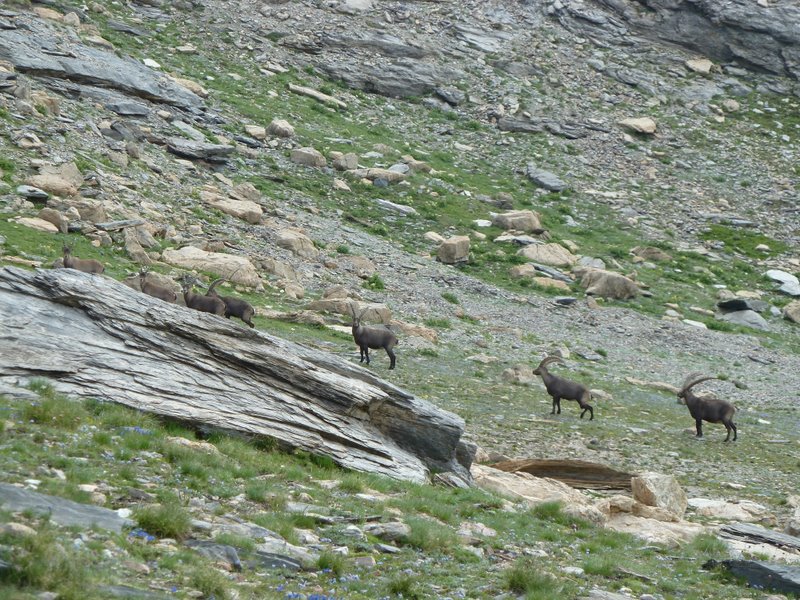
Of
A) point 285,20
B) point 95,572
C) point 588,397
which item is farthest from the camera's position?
point 285,20

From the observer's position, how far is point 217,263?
106 feet

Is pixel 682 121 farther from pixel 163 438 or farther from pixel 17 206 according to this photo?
pixel 163 438

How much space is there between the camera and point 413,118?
58750mm

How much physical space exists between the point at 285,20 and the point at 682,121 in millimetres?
25915

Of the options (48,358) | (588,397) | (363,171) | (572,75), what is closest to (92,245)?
(588,397)

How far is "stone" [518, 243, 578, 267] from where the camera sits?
45781 mm

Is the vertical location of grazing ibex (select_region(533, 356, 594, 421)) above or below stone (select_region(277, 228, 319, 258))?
above

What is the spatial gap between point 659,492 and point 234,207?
25.2 meters

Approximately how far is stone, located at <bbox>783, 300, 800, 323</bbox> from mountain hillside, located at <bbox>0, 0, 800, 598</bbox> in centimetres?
19

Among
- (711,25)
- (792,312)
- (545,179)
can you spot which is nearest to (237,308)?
(792,312)

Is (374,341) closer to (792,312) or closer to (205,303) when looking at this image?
(205,303)

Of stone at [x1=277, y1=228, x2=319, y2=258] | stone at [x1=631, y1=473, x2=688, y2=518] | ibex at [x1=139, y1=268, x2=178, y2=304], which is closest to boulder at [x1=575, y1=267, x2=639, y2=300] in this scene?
stone at [x1=277, y1=228, x2=319, y2=258]

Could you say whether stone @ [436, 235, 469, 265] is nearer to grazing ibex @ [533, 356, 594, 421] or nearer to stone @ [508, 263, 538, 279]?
stone @ [508, 263, 538, 279]

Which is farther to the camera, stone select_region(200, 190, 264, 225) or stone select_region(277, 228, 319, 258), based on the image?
stone select_region(200, 190, 264, 225)
